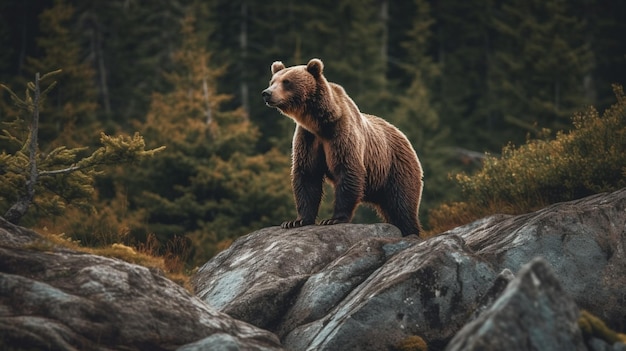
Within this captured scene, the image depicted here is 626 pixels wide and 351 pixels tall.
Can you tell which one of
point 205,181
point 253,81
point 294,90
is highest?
point 294,90

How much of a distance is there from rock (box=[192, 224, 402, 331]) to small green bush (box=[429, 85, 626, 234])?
2.22 meters

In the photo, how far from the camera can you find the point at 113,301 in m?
6.46

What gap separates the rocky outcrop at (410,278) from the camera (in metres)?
7.29

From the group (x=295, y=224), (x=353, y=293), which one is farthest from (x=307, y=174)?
(x=353, y=293)

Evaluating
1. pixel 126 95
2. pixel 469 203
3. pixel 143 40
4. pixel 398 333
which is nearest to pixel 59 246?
pixel 398 333

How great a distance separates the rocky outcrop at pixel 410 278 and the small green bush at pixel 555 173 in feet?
4.20

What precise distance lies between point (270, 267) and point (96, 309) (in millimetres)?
3090

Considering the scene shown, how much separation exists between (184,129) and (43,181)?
13.2 meters

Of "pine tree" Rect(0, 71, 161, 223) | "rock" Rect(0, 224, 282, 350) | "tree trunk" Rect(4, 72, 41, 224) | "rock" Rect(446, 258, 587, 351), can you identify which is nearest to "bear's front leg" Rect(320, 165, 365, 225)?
"pine tree" Rect(0, 71, 161, 223)

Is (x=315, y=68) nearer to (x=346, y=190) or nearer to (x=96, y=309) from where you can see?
(x=346, y=190)

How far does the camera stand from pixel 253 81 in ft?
144

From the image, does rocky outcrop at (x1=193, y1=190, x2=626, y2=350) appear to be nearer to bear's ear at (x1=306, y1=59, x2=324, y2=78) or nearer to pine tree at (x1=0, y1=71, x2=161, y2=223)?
pine tree at (x1=0, y1=71, x2=161, y2=223)

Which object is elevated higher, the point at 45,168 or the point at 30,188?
the point at 45,168

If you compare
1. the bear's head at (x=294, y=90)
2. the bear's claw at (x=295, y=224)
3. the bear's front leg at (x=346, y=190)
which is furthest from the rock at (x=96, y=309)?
the bear's head at (x=294, y=90)
